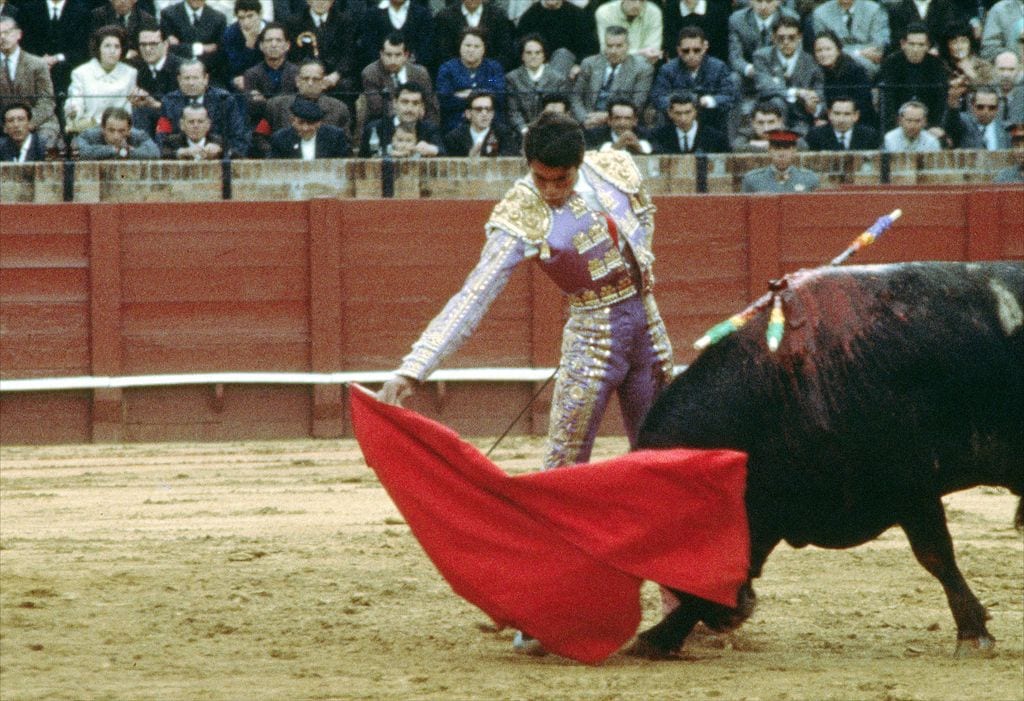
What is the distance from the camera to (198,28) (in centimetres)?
1098

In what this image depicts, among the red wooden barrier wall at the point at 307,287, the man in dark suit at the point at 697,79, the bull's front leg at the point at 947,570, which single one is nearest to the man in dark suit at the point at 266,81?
the red wooden barrier wall at the point at 307,287

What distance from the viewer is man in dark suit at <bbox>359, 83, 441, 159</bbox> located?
34.1ft

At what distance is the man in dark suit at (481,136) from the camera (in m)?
10.6

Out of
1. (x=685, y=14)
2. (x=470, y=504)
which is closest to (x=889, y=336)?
(x=470, y=504)

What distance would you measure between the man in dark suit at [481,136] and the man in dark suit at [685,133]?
33.1 inches

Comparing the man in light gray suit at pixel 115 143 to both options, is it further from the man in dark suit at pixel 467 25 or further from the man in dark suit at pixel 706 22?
the man in dark suit at pixel 706 22

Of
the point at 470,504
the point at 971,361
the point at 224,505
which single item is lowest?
the point at 224,505

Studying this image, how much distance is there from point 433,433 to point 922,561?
1.33 meters

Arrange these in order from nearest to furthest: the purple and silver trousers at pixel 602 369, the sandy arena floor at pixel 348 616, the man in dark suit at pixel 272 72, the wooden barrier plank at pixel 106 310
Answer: the sandy arena floor at pixel 348 616, the purple and silver trousers at pixel 602 369, the wooden barrier plank at pixel 106 310, the man in dark suit at pixel 272 72

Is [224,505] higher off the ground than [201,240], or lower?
lower

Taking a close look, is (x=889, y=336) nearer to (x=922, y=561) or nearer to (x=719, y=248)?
(x=922, y=561)

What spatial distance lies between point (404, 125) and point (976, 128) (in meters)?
3.44

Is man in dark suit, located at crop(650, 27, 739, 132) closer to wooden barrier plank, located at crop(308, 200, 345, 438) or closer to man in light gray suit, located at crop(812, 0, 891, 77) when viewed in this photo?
man in light gray suit, located at crop(812, 0, 891, 77)

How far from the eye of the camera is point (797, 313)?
15.4ft
